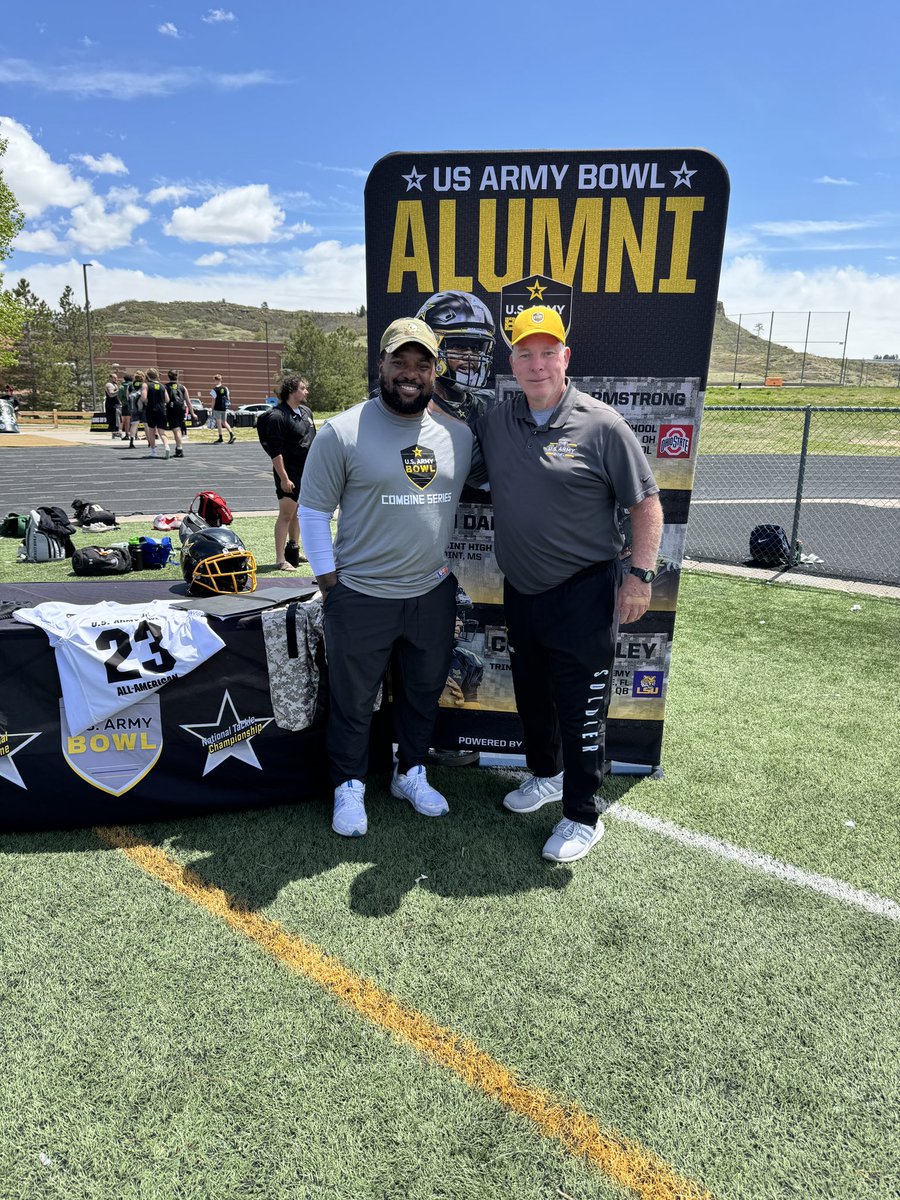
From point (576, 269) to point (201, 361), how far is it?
238 feet

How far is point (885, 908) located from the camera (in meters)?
3.08

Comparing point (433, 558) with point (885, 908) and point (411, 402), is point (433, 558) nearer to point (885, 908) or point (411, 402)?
point (411, 402)

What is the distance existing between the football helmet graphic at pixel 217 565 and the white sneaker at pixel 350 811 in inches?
64.6

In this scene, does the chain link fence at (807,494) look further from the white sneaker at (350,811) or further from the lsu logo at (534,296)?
the white sneaker at (350,811)

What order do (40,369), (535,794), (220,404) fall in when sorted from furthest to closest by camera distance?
1. (40,369)
2. (220,404)
3. (535,794)

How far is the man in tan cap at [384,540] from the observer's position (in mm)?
3168

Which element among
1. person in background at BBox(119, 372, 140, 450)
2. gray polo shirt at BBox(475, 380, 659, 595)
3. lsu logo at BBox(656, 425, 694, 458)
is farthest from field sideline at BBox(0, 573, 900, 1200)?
person in background at BBox(119, 372, 140, 450)

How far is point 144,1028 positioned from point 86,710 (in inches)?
54.3

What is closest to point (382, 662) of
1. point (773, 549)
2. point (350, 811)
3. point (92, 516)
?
point (350, 811)

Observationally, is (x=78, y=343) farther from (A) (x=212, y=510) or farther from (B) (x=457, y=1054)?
(B) (x=457, y=1054)

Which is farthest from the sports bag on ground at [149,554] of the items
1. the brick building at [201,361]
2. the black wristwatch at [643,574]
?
the brick building at [201,361]

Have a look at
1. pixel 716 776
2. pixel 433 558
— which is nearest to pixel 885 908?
pixel 716 776

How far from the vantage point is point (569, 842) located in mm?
3395

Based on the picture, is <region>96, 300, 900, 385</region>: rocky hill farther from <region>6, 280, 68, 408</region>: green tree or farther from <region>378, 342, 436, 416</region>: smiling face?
<region>378, 342, 436, 416</region>: smiling face
